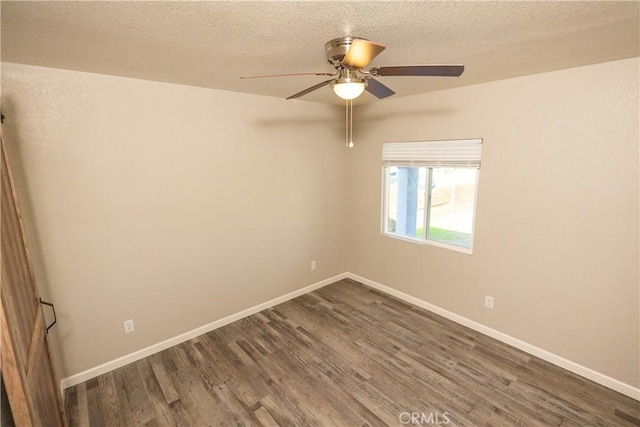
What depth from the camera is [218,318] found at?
3.10 m

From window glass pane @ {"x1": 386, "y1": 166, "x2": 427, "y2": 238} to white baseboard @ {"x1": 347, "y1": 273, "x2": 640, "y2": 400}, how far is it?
0.78 metres

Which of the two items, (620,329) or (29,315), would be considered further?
(620,329)

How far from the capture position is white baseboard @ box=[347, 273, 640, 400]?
221 centimetres

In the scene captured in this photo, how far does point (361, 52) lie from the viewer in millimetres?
1337

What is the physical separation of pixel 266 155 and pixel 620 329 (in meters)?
3.31

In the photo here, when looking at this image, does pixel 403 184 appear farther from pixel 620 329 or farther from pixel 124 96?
pixel 124 96

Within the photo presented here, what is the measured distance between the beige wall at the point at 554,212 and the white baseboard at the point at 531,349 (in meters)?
0.05

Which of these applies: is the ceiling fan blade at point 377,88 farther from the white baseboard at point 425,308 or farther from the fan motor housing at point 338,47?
the white baseboard at point 425,308

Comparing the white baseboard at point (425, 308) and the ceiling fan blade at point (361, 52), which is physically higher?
the ceiling fan blade at point (361, 52)

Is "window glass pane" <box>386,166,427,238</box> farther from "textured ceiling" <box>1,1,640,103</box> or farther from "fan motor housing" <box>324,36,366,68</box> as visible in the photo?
"fan motor housing" <box>324,36,366,68</box>

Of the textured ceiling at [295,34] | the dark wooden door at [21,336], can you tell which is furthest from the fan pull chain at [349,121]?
Result: the dark wooden door at [21,336]

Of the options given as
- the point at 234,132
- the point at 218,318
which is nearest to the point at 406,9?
the point at 234,132

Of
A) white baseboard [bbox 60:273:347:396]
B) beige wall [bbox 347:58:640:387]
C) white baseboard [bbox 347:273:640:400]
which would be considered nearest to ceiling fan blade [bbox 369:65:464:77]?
beige wall [bbox 347:58:640:387]

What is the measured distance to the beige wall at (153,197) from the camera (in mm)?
2104
